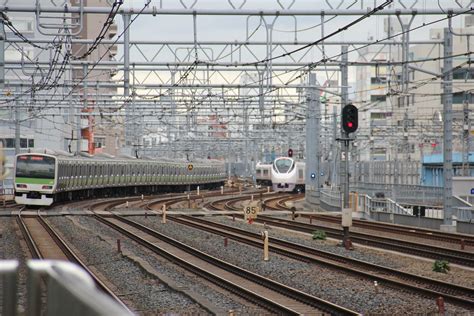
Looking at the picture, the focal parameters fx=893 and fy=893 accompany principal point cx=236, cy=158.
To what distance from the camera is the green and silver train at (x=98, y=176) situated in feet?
124

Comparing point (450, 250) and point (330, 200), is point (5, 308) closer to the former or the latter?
point (450, 250)

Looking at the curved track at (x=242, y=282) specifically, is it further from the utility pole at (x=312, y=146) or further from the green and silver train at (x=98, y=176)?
the utility pole at (x=312, y=146)

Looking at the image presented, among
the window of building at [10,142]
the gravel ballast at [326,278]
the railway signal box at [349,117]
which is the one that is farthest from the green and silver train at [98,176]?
the railway signal box at [349,117]

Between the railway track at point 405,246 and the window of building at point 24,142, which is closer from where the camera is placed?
the railway track at point 405,246

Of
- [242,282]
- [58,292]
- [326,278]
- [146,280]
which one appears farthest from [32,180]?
[58,292]

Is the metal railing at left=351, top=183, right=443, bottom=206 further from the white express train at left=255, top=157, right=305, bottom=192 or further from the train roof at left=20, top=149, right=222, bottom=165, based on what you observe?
the white express train at left=255, top=157, right=305, bottom=192

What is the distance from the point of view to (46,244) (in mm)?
21828

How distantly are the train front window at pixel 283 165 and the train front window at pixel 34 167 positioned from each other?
24.0 metres

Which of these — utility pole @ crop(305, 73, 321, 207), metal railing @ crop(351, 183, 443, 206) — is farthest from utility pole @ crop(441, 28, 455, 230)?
utility pole @ crop(305, 73, 321, 207)

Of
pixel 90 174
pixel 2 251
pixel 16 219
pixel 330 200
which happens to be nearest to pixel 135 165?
pixel 90 174

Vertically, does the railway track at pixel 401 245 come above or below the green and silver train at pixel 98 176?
below

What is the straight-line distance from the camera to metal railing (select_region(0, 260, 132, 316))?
2.98 metres

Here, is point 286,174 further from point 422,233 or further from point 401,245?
point 401,245

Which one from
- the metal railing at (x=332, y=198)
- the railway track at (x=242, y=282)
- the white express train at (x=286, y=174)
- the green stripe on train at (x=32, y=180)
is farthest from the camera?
the white express train at (x=286, y=174)
